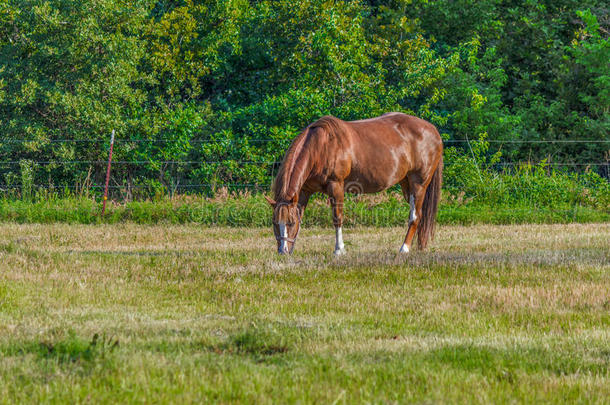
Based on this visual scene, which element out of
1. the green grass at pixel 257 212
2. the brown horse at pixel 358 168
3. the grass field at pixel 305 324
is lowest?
the green grass at pixel 257 212

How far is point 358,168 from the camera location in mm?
11109

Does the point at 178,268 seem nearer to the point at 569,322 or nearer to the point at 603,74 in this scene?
the point at 569,322

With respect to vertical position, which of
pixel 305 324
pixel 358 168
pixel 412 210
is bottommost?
pixel 305 324

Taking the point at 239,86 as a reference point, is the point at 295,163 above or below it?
below

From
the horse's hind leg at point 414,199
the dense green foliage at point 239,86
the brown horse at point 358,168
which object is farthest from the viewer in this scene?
the dense green foliage at point 239,86

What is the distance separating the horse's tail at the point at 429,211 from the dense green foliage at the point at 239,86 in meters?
5.65

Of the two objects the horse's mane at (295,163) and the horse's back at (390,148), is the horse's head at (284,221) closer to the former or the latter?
the horse's mane at (295,163)

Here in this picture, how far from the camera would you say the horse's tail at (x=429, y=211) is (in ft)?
37.8

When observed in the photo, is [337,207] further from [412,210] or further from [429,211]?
[429,211]

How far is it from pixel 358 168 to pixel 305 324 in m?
5.20

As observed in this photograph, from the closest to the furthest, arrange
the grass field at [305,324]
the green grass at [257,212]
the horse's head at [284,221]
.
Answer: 1. the grass field at [305,324]
2. the horse's head at [284,221]
3. the green grass at [257,212]

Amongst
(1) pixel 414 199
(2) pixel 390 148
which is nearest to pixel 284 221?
(2) pixel 390 148

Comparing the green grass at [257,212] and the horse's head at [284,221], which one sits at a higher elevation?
the horse's head at [284,221]

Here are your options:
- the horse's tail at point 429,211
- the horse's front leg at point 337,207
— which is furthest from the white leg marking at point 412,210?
the horse's front leg at point 337,207
